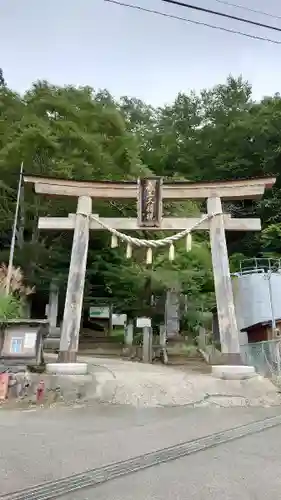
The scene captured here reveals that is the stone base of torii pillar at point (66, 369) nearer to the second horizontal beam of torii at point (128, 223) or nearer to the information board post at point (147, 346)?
the second horizontal beam of torii at point (128, 223)

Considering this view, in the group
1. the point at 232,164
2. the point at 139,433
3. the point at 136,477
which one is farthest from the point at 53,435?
the point at 232,164

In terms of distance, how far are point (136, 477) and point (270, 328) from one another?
13.6m

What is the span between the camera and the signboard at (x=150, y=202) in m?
11.5

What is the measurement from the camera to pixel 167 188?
1195 cm

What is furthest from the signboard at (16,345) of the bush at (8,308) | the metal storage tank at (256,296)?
the metal storage tank at (256,296)

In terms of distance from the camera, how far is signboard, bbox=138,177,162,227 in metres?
11.5

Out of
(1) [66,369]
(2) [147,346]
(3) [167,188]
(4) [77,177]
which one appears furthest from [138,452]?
(4) [77,177]

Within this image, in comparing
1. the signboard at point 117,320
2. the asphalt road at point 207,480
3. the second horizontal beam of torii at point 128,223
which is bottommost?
the asphalt road at point 207,480

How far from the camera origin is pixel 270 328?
16.6m

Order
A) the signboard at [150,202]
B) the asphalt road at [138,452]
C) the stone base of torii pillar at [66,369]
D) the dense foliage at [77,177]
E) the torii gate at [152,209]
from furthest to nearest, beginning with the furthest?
the dense foliage at [77,177] < the signboard at [150,202] < the torii gate at [152,209] < the stone base of torii pillar at [66,369] < the asphalt road at [138,452]

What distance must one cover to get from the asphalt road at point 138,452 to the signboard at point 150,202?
516 cm

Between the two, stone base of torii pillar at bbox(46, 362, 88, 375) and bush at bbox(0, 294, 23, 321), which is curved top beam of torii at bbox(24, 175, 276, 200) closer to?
bush at bbox(0, 294, 23, 321)

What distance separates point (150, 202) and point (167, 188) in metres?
0.72

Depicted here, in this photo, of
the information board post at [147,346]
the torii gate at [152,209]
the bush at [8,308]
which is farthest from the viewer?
the information board post at [147,346]
